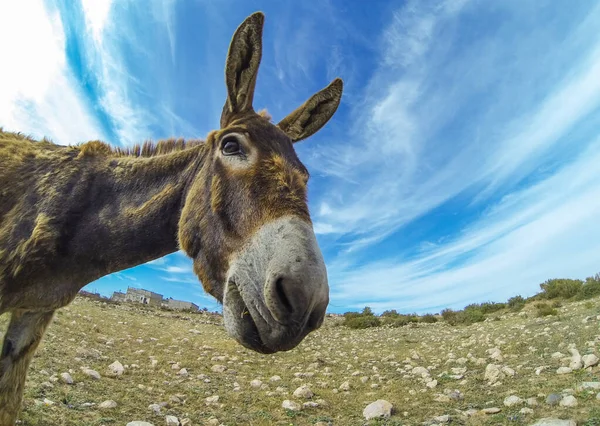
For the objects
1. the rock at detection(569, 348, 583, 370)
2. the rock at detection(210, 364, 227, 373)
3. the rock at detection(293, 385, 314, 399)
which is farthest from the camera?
the rock at detection(210, 364, 227, 373)

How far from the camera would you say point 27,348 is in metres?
3.92

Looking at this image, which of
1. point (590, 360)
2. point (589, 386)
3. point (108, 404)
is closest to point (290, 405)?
point (108, 404)

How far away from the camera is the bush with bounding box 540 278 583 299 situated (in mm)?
19105

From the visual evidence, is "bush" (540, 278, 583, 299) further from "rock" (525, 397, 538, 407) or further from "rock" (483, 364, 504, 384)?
"rock" (525, 397, 538, 407)

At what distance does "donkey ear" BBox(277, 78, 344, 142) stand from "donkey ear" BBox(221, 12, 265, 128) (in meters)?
0.57

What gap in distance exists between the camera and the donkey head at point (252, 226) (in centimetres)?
219

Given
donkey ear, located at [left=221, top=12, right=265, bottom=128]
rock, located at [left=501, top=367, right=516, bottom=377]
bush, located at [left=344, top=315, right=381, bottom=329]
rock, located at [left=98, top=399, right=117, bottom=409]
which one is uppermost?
bush, located at [left=344, top=315, right=381, bottom=329]

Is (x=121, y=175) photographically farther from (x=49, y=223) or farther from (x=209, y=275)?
(x=209, y=275)

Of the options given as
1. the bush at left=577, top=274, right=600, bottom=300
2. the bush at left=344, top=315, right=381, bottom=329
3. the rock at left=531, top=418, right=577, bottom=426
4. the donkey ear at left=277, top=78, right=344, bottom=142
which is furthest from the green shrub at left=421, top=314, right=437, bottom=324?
the donkey ear at left=277, top=78, right=344, bottom=142

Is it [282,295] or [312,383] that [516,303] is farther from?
[282,295]

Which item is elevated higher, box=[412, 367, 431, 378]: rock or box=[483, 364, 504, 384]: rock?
box=[412, 367, 431, 378]: rock

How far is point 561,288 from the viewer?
19953mm

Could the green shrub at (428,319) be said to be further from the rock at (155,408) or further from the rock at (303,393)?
the rock at (155,408)

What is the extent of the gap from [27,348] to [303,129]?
385 centimetres
